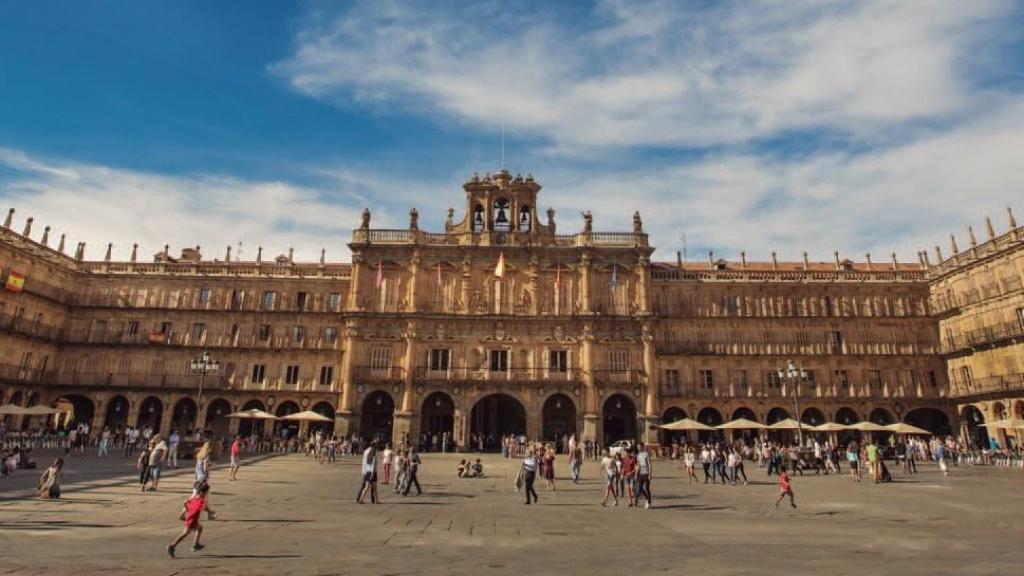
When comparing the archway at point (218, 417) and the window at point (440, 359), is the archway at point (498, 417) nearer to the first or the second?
the window at point (440, 359)

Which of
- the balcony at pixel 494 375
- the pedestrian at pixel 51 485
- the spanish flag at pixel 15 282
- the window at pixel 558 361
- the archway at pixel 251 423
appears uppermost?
the spanish flag at pixel 15 282

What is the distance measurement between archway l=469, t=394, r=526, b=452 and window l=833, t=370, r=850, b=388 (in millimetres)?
24586

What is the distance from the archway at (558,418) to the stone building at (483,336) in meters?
0.15

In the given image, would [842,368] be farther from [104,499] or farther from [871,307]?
[104,499]

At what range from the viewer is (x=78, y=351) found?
4716 cm

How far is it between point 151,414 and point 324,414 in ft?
45.8

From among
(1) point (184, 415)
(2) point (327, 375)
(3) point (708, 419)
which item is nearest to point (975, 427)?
(3) point (708, 419)

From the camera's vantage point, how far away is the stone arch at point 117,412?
1848 inches

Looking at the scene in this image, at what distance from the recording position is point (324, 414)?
4672cm

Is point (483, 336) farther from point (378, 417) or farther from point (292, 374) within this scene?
point (292, 374)

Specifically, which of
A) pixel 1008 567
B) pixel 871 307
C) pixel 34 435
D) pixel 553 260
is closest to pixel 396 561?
pixel 1008 567

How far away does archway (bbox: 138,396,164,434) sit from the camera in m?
47.1

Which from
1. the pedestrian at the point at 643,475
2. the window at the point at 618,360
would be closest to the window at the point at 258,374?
the window at the point at 618,360

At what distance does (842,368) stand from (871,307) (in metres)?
5.90
